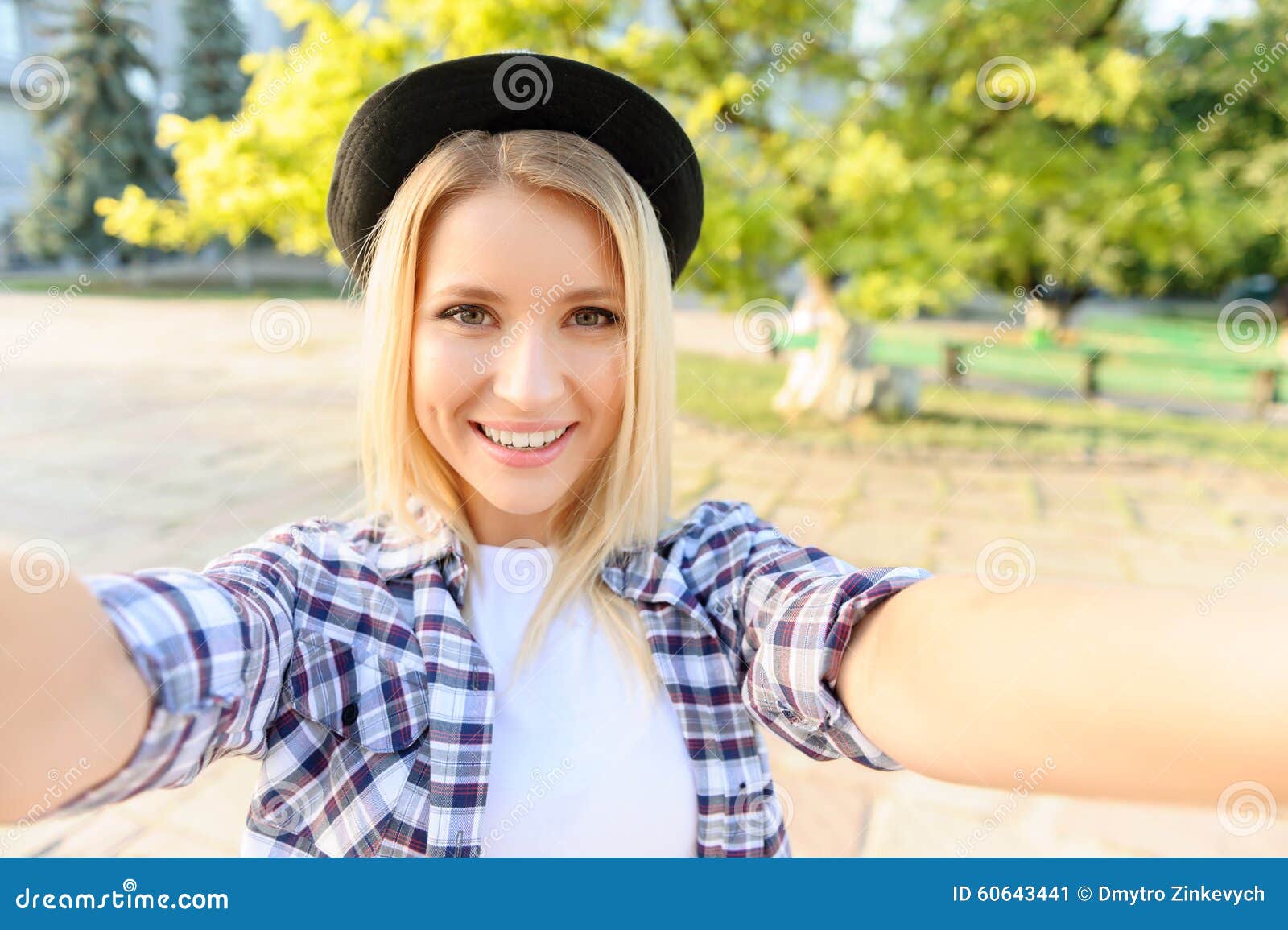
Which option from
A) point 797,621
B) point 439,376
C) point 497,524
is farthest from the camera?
point 497,524

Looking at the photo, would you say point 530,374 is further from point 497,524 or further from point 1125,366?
point 1125,366

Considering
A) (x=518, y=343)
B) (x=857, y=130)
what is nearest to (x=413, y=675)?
(x=518, y=343)

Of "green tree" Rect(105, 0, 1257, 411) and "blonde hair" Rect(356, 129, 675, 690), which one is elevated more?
"green tree" Rect(105, 0, 1257, 411)

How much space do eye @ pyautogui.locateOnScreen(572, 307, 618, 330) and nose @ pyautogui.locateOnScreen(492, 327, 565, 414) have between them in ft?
0.21

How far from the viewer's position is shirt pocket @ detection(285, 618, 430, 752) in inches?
35.1

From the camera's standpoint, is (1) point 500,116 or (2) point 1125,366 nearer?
(1) point 500,116

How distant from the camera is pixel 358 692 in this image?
36.2 inches

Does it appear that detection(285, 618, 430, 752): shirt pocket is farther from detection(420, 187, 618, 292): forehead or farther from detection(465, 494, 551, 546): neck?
detection(420, 187, 618, 292): forehead

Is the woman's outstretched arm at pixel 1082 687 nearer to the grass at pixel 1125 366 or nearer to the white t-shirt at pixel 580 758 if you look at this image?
the white t-shirt at pixel 580 758

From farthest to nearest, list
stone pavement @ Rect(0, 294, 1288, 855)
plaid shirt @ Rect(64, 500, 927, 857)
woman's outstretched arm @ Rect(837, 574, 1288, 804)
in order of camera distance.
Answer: stone pavement @ Rect(0, 294, 1288, 855), plaid shirt @ Rect(64, 500, 927, 857), woman's outstretched arm @ Rect(837, 574, 1288, 804)

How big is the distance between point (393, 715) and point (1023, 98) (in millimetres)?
5335

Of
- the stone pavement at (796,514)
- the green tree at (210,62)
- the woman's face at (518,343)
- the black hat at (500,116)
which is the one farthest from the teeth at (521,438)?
the green tree at (210,62)

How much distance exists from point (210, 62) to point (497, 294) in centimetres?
2114

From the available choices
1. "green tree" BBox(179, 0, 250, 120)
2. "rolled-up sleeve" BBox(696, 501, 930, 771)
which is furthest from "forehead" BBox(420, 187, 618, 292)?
"green tree" BBox(179, 0, 250, 120)
